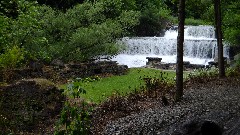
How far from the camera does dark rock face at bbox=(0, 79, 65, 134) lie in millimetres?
11349

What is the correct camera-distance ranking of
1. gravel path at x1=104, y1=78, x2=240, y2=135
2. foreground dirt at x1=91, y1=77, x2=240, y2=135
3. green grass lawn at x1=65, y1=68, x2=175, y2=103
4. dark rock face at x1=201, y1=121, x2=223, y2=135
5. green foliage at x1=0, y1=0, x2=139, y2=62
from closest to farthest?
dark rock face at x1=201, y1=121, x2=223, y2=135 → gravel path at x1=104, y1=78, x2=240, y2=135 → foreground dirt at x1=91, y1=77, x2=240, y2=135 → green grass lawn at x1=65, y1=68, x2=175, y2=103 → green foliage at x1=0, y1=0, x2=139, y2=62

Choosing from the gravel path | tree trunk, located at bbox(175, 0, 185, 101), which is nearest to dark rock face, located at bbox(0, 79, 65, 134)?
the gravel path

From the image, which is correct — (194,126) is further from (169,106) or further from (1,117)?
(1,117)

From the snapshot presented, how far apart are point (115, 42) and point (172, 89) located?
11.8m

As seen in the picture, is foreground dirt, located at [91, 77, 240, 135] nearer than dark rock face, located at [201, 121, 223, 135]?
No

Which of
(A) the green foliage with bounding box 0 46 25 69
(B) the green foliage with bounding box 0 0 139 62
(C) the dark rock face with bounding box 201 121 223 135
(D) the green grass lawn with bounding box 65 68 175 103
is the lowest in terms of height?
(D) the green grass lawn with bounding box 65 68 175 103

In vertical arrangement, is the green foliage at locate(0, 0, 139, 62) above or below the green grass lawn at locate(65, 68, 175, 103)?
above

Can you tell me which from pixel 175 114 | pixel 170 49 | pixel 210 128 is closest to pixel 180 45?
pixel 175 114

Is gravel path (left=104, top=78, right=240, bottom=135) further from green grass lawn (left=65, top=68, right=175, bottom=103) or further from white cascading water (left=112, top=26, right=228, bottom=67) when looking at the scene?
white cascading water (left=112, top=26, right=228, bottom=67)

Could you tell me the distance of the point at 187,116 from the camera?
9.56m

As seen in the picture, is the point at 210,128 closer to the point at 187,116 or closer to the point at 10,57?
the point at 187,116

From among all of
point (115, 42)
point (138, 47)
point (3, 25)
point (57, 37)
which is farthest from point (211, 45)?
point (3, 25)

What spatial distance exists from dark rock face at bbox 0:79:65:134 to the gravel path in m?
2.56

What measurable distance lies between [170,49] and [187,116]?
81.9 feet
